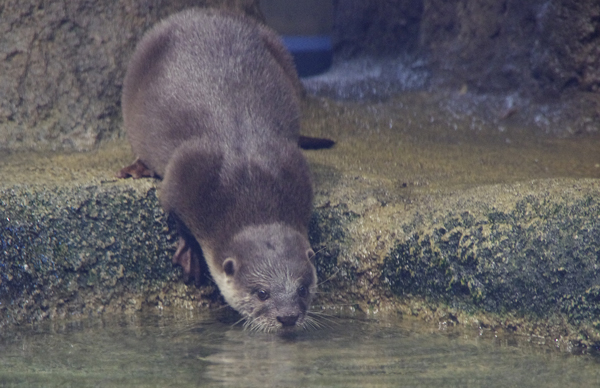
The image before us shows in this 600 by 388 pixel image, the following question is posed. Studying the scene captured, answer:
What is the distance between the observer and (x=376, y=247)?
11.0 ft

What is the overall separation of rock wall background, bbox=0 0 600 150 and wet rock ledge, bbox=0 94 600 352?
0.53 m

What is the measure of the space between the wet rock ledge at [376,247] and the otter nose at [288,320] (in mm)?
462

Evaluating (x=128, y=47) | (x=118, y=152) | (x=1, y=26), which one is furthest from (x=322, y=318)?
(x=1, y=26)

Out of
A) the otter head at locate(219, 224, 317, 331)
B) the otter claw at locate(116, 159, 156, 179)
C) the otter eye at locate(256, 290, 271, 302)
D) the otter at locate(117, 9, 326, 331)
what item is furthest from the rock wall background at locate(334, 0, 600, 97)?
the otter eye at locate(256, 290, 271, 302)

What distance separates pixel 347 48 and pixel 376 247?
159 inches

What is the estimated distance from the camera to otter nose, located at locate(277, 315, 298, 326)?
297cm

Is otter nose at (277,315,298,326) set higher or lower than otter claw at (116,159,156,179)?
lower

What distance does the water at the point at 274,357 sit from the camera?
8.09 ft

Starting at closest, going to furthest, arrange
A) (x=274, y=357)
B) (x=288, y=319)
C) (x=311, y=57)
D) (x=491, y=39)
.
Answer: (x=274, y=357)
(x=288, y=319)
(x=491, y=39)
(x=311, y=57)

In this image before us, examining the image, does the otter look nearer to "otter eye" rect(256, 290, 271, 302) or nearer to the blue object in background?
"otter eye" rect(256, 290, 271, 302)

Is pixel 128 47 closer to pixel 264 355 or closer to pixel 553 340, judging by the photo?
pixel 264 355

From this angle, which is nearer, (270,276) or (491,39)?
(270,276)

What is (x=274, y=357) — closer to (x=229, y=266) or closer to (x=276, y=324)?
(x=276, y=324)

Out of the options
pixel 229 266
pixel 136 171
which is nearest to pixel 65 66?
pixel 136 171
